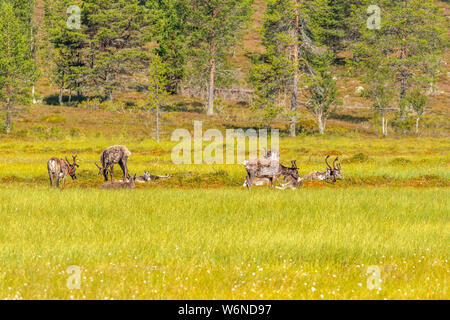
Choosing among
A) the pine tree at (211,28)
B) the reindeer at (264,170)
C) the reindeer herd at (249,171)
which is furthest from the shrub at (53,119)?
the reindeer at (264,170)

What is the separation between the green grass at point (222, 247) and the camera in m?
7.38

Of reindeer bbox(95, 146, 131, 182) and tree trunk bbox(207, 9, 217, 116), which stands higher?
tree trunk bbox(207, 9, 217, 116)

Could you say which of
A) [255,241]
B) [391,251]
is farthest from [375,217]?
[255,241]

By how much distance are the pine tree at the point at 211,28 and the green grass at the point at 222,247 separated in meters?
54.1

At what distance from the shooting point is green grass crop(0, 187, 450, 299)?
7.38m

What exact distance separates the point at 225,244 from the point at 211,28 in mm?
62039

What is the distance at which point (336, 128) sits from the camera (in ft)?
190

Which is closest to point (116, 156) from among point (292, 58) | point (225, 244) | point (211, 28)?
point (225, 244)

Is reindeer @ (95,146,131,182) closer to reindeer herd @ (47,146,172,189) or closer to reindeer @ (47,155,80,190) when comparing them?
reindeer herd @ (47,146,172,189)

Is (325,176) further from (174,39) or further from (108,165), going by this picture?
(174,39)

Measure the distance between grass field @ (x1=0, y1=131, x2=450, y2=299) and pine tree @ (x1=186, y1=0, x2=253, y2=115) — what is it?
51.7 metres

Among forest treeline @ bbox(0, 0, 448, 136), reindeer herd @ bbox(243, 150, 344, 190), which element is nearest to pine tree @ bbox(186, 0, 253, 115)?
forest treeline @ bbox(0, 0, 448, 136)

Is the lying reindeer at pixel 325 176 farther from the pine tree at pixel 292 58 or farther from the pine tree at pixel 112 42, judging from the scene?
the pine tree at pixel 112 42
